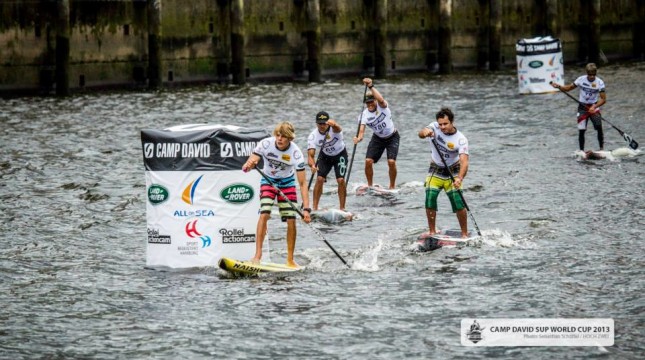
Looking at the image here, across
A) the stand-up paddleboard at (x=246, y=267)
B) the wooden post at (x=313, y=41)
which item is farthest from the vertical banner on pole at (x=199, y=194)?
the wooden post at (x=313, y=41)

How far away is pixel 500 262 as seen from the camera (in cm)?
1767

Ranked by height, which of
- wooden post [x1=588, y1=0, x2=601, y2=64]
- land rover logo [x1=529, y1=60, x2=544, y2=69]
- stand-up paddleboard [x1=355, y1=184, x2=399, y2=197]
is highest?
wooden post [x1=588, y1=0, x2=601, y2=64]

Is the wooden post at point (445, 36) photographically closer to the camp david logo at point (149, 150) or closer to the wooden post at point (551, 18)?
the wooden post at point (551, 18)

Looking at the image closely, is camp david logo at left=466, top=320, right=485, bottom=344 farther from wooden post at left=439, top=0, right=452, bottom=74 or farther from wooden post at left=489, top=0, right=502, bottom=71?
wooden post at left=489, top=0, right=502, bottom=71

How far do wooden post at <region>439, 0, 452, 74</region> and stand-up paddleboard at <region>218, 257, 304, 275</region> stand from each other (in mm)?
37513

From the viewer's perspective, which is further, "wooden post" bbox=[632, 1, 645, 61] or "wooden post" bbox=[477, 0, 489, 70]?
"wooden post" bbox=[632, 1, 645, 61]

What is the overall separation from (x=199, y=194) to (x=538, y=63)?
88.7ft

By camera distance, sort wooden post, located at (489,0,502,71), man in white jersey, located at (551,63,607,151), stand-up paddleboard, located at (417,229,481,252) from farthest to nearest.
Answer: wooden post, located at (489,0,502,71)
man in white jersey, located at (551,63,607,151)
stand-up paddleboard, located at (417,229,481,252)

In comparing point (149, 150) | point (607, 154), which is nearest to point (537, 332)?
point (149, 150)

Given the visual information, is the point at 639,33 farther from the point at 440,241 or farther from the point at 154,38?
the point at 440,241

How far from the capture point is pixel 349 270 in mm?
17453

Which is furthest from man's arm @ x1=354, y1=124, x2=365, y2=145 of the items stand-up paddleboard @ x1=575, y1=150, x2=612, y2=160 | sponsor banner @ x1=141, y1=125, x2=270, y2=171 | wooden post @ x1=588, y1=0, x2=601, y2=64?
wooden post @ x1=588, y1=0, x2=601, y2=64

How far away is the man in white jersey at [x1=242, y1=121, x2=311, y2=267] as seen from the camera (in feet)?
55.3
